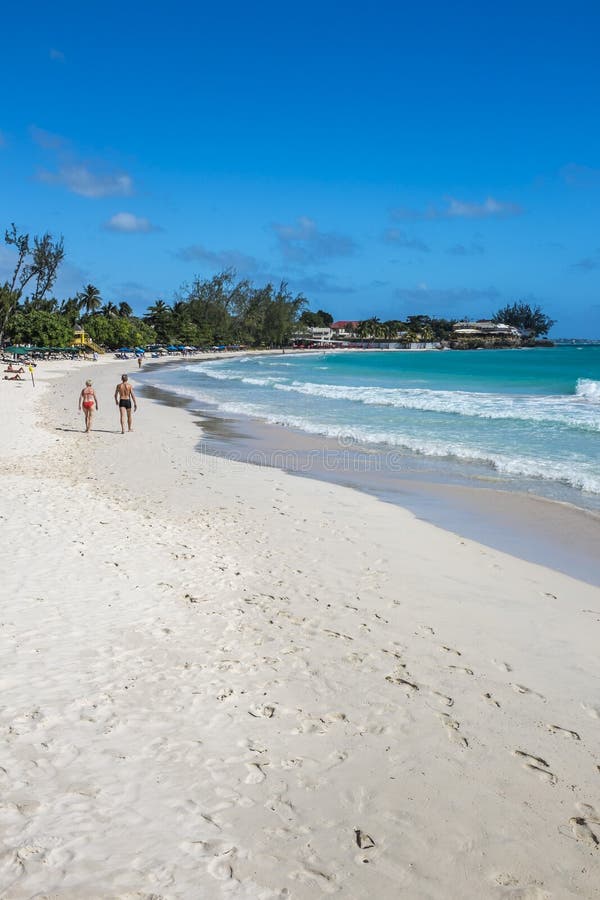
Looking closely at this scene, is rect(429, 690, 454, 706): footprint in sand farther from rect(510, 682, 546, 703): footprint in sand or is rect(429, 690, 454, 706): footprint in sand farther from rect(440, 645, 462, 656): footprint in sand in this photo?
rect(440, 645, 462, 656): footprint in sand

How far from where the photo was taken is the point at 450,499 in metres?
11.4

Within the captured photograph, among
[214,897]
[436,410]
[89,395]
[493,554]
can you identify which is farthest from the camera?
[436,410]

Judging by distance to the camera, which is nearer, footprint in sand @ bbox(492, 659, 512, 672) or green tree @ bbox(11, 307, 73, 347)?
footprint in sand @ bbox(492, 659, 512, 672)

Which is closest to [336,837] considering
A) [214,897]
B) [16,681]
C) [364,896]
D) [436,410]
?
[364,896]

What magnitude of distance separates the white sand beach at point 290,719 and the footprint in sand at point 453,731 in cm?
1

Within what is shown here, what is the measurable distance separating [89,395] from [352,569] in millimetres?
12283

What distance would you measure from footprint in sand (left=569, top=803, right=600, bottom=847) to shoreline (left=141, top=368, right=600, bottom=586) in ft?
13.8

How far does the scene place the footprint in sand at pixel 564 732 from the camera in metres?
4.08

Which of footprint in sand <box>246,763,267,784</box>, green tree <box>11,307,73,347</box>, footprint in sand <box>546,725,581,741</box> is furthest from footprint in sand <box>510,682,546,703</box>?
green tree <box>11,307,73,347</box>

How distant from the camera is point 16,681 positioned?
14.5 ft

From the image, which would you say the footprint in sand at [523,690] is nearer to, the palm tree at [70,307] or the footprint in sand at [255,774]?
the footprint in sand at [255,774]

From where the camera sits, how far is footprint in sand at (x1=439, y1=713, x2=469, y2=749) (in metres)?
4.01

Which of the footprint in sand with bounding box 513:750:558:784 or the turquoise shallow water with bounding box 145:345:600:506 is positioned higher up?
the turquoise shallow water with bounding box 145:345:600:506

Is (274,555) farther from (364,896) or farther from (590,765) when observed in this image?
(364,896)
